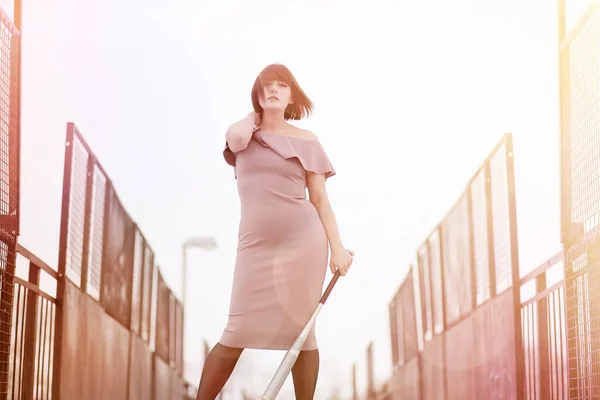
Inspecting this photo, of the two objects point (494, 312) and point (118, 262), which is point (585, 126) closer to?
point (494, 312)

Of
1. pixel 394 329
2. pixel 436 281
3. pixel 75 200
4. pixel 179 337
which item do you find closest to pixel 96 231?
pixel 75 200

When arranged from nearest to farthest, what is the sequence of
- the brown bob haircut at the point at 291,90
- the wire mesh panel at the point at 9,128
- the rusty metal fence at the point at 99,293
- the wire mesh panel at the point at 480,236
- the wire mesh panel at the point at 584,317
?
1. the brown bob haircut at the point at 291,90
2. the wire mesh panel at the point at 584,317
3. the wire mesh panel at the point at 9,128
4. the rusty metal fence at the point at 99,293
5. the wire mesh panel at the point at 480,236

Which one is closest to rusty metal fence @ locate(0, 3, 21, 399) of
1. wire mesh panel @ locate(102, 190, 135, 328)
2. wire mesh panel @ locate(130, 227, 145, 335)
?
wire mesh panel @ locate(102, 190, 135, 328)

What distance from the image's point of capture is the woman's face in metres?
3.61

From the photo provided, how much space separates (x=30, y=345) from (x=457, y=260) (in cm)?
352

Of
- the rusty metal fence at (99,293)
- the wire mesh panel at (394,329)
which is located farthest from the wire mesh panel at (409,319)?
the rusty metal fence at (99,293)

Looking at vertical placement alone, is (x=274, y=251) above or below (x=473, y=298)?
below

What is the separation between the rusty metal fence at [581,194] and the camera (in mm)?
3793

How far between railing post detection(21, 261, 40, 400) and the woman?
6.11 feet

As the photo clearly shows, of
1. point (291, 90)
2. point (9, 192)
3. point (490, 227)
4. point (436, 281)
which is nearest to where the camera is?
point (291, 90)

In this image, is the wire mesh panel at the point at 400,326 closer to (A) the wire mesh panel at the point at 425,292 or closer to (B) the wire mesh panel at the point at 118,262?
(A) the wire mesh panel at the point at 425,292

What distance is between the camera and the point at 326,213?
140 inches

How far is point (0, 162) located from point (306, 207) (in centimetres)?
165

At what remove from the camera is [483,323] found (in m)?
6.10
